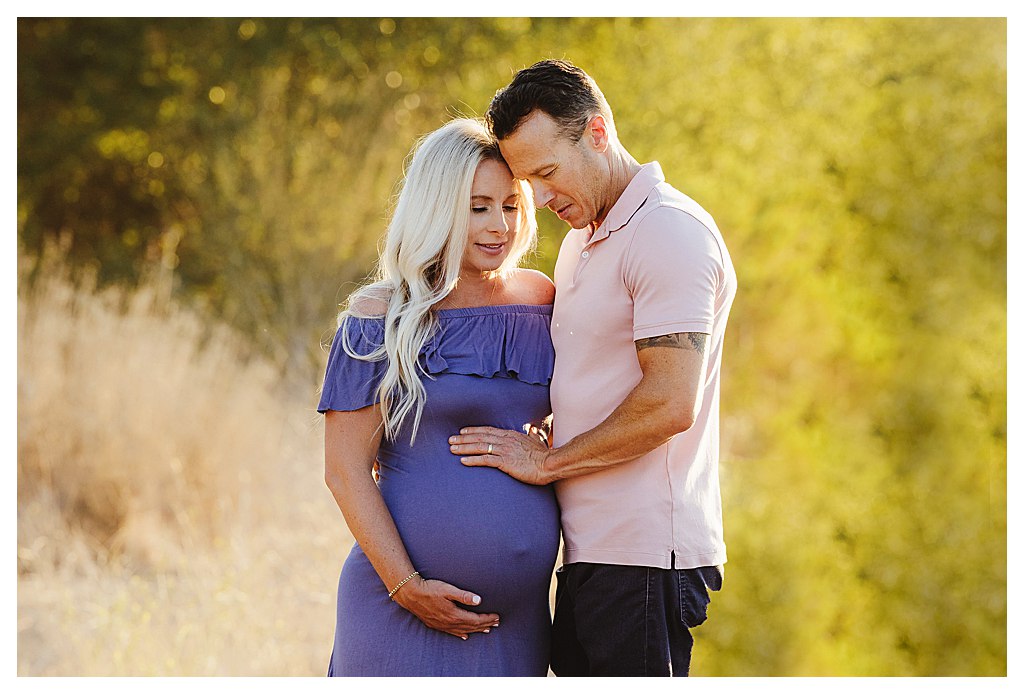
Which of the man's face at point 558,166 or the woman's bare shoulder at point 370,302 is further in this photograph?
the woman's bare shoulder at point 370,302

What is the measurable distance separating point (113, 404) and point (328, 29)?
4543mm

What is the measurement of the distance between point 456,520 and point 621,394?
52cm

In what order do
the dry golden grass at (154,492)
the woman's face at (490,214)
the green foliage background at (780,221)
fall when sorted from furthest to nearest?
the green foliage background at (780,221) → the dry golden grass at (154,492) → the woman's face at (490,214)

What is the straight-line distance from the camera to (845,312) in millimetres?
9383

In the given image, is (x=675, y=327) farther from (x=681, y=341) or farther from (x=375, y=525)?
(x=375, y=525)

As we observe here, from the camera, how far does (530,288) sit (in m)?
2.85

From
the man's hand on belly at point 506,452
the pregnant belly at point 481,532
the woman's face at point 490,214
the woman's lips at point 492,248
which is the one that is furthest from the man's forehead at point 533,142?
the pregnant belly at point 481,532

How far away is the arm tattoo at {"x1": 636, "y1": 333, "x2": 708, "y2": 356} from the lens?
2.28 metres

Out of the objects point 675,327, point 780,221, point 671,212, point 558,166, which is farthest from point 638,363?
point 780,221

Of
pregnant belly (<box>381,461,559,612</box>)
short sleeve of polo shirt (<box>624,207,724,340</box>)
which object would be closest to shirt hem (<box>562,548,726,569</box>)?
pregnant belly (<box>381,461,559,612</box>)

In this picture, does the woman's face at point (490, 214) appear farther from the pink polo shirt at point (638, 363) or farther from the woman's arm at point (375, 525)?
the woman's arm at point (375, 525)

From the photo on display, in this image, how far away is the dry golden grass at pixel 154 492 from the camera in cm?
493

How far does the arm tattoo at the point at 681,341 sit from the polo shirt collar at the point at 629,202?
1.03ft
